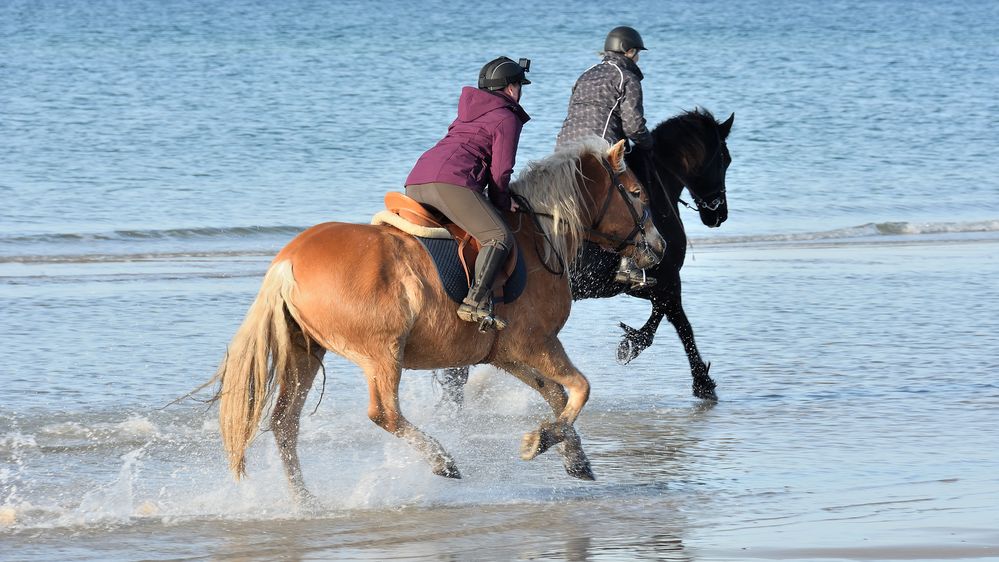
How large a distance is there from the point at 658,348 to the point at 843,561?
17.2 feet

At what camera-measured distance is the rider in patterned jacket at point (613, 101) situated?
8.41 meters

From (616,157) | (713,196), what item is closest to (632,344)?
(713,196)

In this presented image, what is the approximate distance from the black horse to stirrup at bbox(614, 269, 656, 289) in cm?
12

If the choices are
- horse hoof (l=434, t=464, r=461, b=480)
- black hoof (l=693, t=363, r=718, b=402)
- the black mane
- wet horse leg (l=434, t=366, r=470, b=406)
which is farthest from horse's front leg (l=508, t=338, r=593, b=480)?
the black mane

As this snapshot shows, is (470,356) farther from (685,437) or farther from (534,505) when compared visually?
(685,437)

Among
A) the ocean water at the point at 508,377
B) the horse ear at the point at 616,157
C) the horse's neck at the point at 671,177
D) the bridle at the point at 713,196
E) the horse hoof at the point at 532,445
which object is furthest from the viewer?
the bridle at the point at 713,196

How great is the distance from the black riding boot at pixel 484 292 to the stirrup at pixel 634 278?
168cm

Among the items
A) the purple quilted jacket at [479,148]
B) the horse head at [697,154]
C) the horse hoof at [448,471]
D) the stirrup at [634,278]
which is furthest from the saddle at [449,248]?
the horse head at [697,154]

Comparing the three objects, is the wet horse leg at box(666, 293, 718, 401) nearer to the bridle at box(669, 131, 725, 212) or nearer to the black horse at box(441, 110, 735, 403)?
the black horse at box(441, 110, 735, 403)

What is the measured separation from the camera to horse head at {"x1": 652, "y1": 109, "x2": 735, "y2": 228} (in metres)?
8.74

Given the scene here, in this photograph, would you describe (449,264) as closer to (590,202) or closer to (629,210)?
(590,202)

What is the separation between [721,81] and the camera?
3694 centimetres

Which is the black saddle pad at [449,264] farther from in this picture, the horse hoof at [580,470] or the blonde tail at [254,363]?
the horse hoof at [580,470]

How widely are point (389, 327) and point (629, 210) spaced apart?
1.59 metres
